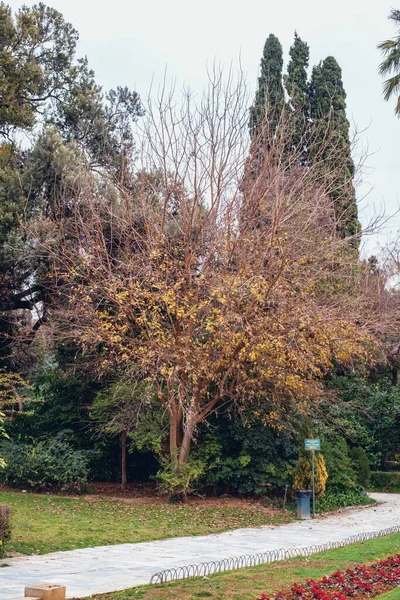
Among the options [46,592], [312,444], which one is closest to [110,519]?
[312,444]

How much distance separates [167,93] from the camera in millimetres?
17062

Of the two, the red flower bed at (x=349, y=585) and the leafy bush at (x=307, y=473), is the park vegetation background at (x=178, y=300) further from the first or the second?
the red flower bed at (x=349, y=585)

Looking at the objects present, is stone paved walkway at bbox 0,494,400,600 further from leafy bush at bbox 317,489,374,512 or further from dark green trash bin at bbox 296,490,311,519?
leafy bush at bbox 317,489,374,512

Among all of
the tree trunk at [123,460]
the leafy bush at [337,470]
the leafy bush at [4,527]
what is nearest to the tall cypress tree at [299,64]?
the leafy bush at [337,470]

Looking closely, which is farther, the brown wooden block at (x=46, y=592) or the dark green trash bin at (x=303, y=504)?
the dark green trash bin at (x=303, y=504)

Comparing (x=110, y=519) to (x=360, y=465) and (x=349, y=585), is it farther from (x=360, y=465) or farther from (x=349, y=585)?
(x=360, y=465)

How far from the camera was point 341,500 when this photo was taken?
59.8ft

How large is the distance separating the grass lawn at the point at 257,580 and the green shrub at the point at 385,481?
46.0 ft

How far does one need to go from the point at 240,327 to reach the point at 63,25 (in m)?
14.2

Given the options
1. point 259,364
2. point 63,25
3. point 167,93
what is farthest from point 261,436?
point 63,25

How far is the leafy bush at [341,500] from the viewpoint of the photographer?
17.6 metres

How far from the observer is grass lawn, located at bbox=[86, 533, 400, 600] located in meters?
7.41

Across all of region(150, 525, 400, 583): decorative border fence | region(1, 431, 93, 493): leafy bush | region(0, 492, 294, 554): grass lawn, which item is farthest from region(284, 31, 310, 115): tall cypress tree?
region(150, 525, 400, 583): decorative border fence

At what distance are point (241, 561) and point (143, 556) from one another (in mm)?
1625
